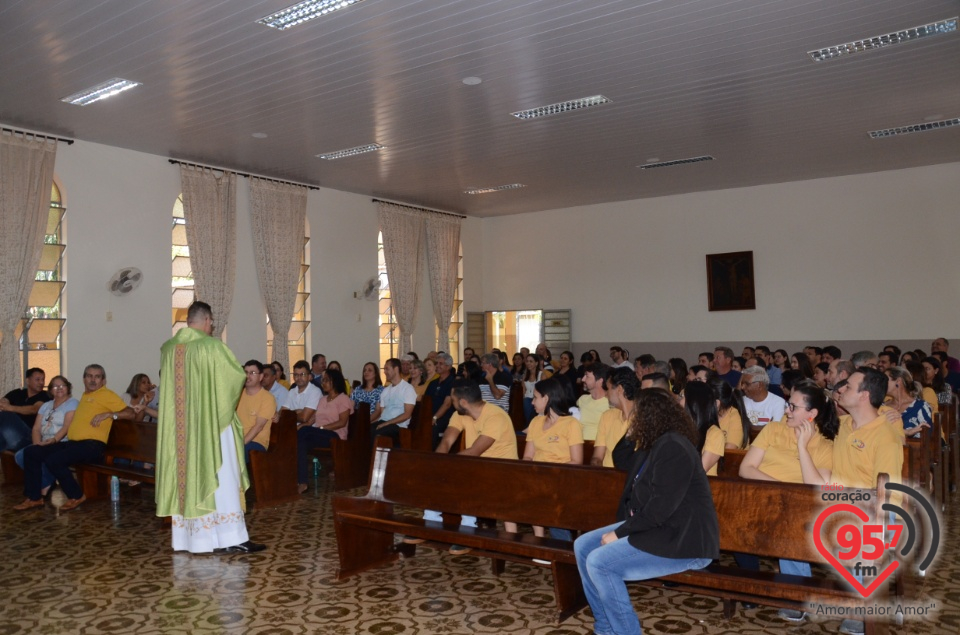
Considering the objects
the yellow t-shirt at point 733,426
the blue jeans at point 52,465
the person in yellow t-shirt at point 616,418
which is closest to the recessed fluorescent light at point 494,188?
the blue jeans at point 52,465

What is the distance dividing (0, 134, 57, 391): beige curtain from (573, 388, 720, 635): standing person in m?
8.45

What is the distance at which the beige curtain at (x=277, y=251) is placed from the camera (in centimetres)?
1221

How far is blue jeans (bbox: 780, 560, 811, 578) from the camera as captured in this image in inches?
154

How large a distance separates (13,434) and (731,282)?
11419mm

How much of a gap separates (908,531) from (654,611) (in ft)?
4.29

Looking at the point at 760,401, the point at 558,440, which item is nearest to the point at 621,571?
the point at 558,440

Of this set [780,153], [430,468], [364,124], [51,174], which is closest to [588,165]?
[780,153]

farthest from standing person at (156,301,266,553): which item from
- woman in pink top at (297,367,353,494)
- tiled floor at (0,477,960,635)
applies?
woman in pink top at (297,367,353,494)

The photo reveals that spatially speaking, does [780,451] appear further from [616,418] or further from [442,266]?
[442,266]

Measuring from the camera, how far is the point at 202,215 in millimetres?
11398

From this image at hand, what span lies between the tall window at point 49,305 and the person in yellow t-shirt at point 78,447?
9.68 feet

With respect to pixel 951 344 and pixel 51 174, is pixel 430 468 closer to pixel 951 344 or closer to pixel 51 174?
pixel 51 174

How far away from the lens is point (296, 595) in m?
4.54

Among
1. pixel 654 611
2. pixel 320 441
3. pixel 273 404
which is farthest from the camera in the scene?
pixel 320 441
